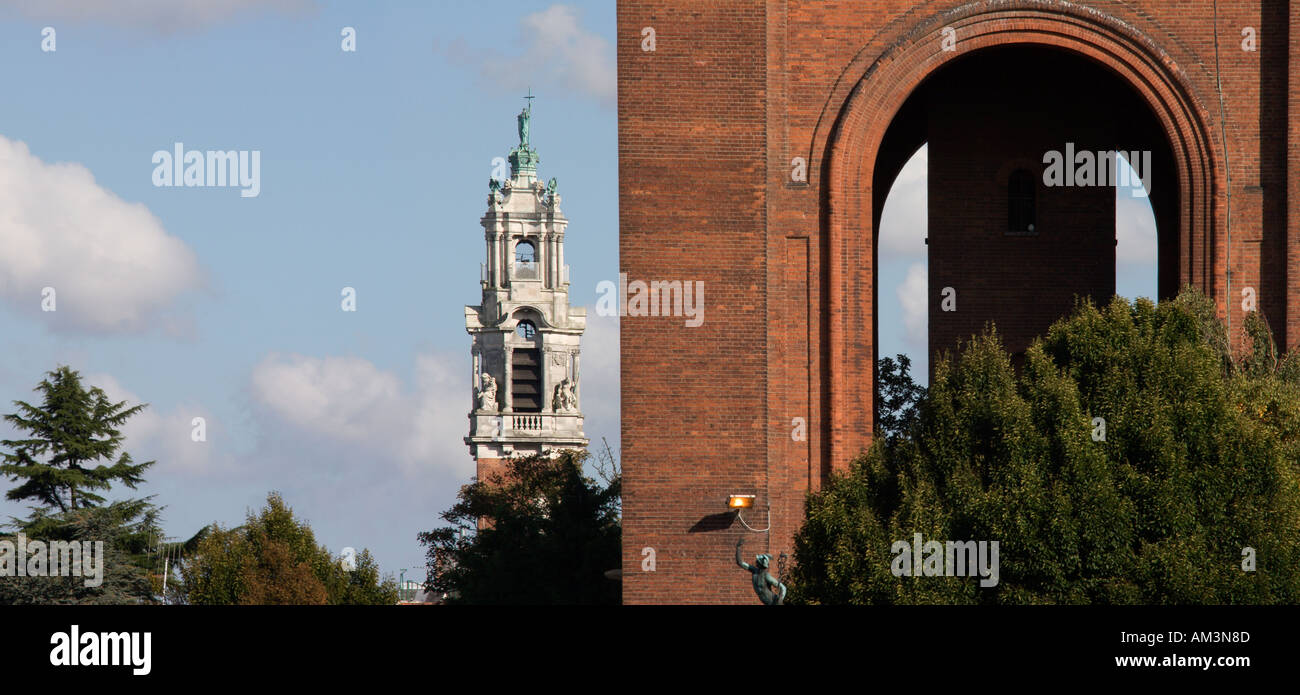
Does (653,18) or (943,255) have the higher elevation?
(653,18)

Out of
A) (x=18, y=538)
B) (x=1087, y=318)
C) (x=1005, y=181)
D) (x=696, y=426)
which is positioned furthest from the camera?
(x=18, y=538)

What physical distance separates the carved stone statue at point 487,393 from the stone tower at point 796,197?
98.9 m

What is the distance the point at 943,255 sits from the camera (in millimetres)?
35938

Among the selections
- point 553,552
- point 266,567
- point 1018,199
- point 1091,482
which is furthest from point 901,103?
point 266,567

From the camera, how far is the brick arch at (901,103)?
30656mm

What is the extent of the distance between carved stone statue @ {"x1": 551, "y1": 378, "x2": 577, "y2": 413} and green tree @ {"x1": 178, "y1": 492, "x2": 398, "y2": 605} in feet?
227

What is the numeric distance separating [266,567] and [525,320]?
77.0 meters

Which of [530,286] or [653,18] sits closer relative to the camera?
[653,18]

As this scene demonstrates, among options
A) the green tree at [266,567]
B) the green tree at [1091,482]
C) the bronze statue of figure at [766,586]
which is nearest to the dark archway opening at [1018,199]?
the green tree at [1091,482]

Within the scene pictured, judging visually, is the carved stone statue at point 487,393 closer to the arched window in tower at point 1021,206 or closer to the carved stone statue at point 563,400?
the carved stone statue at point 563,400

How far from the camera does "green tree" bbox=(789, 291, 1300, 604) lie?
23328 mm
